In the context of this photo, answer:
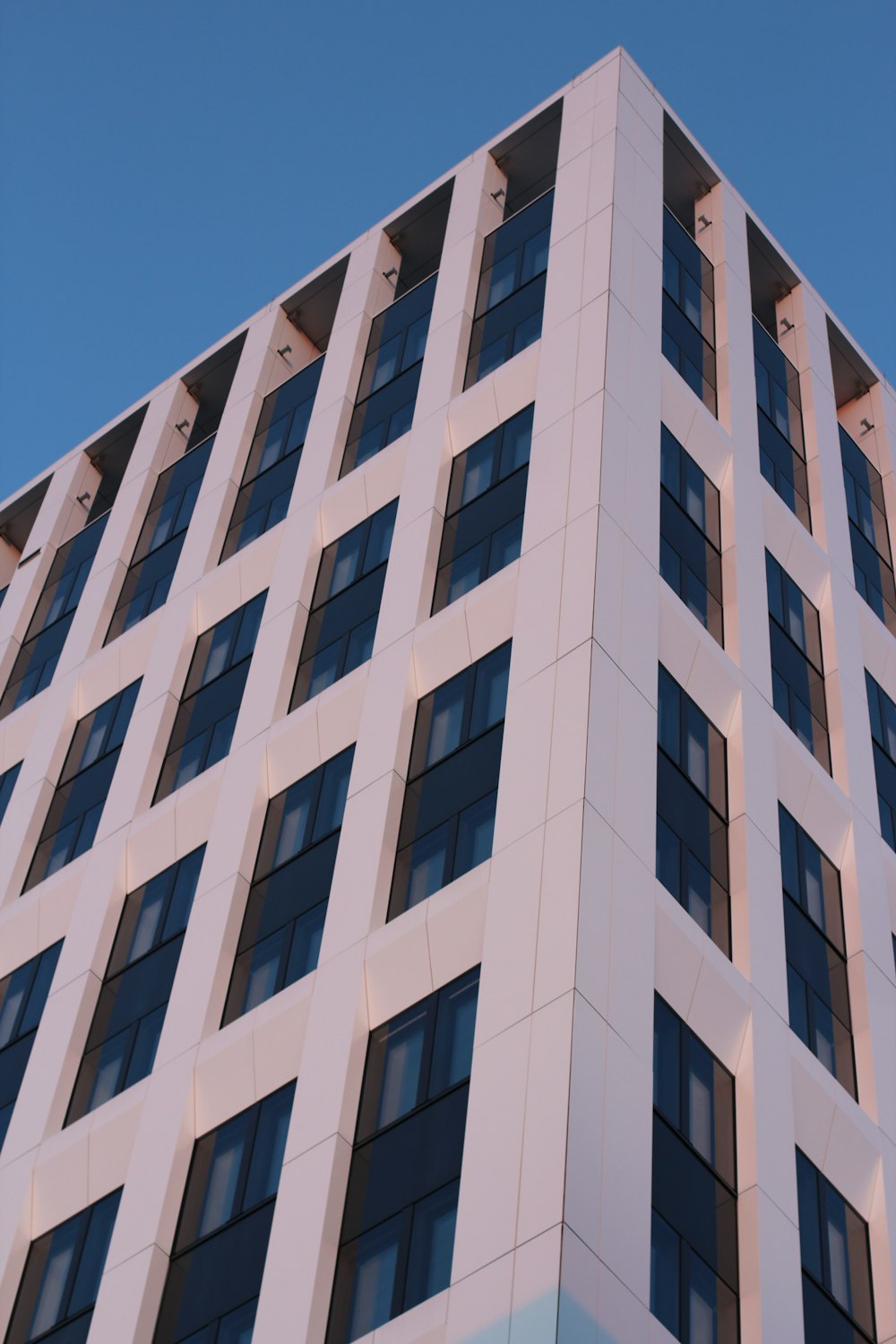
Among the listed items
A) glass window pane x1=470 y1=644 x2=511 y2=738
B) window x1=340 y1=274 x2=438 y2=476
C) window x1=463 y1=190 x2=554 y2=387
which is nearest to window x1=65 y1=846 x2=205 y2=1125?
glass window pane x1=470 y1=644 x2=511 y2=738

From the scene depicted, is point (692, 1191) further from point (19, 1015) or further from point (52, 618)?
point (52, 618)

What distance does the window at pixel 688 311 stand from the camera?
157 ft

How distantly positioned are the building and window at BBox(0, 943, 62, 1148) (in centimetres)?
15

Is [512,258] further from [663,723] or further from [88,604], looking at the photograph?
[663,723]

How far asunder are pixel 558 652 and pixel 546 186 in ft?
82.0

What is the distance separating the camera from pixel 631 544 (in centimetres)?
3878

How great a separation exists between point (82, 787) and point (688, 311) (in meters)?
19.4

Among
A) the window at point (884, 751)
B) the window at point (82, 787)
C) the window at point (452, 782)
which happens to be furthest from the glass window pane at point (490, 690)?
the window at point (82, 787)

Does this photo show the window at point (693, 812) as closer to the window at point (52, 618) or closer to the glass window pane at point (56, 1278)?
the glass window pane at point (56, 1278)

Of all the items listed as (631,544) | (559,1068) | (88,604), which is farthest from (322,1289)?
(88,604)

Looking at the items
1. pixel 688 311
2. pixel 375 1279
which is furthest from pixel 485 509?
pixel 375 1279

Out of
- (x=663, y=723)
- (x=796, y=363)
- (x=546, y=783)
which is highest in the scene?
(x=546, y=783)

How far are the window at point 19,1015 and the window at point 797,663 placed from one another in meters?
16.8

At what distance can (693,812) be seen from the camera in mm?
36500
